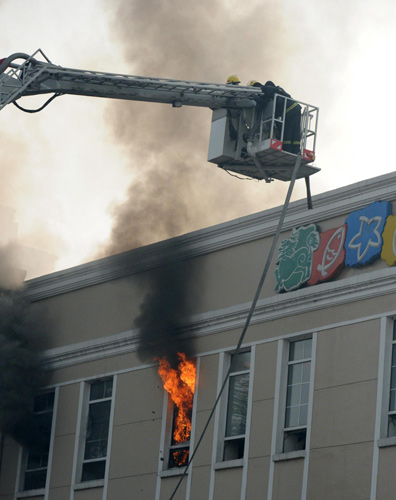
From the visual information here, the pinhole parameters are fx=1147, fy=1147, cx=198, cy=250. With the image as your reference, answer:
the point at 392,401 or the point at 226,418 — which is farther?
the point at 226,418

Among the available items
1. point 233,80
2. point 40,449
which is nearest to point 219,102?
point 233,80

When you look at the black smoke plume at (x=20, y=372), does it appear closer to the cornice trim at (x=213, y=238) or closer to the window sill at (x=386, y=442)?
the cornice trim at (x=213, y=238)

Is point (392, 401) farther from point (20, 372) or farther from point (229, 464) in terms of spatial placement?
point (20, 372)

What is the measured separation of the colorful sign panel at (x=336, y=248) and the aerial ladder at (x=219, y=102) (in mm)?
1273

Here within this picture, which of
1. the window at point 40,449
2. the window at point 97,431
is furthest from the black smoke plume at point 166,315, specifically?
the window at point 40,449

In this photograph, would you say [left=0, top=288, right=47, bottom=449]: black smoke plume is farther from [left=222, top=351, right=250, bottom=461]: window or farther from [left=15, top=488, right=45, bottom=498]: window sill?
[left=222, top=351, right=250, bottom=461]: window

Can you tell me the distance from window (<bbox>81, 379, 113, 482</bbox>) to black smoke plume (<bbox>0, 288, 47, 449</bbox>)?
69.4 inches

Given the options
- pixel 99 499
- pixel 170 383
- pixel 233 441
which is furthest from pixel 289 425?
pixel 99 499

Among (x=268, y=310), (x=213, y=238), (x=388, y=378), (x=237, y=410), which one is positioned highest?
(x=213, y=238)

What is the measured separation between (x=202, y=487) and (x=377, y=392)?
188 inches

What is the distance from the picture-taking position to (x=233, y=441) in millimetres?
23344

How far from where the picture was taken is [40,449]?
92.0ft

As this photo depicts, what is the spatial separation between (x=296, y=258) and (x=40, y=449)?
29.9 ft

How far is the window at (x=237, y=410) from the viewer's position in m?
23.2
